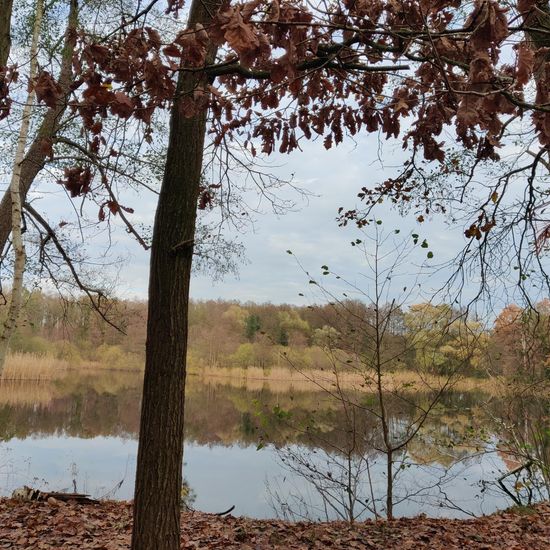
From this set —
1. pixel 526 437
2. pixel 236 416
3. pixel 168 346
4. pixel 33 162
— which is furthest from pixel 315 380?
pixel 236 416

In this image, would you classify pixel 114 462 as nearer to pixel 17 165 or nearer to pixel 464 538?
pixel 17 165

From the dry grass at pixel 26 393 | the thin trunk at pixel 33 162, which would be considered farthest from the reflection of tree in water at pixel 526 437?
the dry grass at pixel 26 393

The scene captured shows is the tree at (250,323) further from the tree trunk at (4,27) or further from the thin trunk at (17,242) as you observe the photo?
the tree trunk at (4,27)

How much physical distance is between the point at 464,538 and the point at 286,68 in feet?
14.4

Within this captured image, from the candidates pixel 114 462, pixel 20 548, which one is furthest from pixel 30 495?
pixel 114 462

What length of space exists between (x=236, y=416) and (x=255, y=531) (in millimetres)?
11748

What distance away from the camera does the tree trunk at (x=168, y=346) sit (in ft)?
9.35

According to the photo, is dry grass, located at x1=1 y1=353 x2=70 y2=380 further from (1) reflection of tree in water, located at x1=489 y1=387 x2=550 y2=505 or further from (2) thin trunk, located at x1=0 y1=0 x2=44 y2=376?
(1) reflection of tree in water, located at x1=489 y1=387 x2=550 y2=505

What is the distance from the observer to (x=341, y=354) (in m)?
5.52

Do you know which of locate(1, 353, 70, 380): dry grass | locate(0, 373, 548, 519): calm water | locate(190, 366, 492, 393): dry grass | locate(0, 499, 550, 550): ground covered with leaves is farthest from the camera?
locate(1, 353, 70, 380): dry grass

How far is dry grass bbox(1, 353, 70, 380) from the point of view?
1814cm

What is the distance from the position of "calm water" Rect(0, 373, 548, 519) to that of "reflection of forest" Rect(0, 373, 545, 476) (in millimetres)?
34

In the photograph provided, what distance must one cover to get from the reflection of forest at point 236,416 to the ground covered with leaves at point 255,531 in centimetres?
86

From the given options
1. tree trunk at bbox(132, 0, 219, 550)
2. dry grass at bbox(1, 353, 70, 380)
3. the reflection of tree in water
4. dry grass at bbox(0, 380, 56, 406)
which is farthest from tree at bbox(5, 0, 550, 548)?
dry grass at bbox(1, 353, 70, 380)
